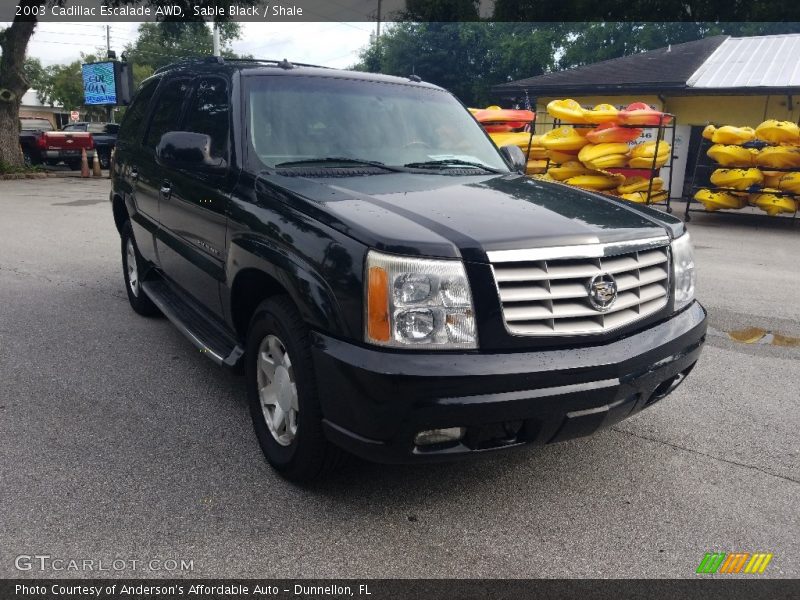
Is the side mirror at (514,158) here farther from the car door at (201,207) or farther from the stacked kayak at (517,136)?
the stacked kayak at (517,136)

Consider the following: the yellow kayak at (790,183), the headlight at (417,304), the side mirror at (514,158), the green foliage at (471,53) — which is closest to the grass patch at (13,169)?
the side mirror at (514,158)

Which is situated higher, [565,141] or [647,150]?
[565,141]

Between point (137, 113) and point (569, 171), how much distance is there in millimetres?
9907

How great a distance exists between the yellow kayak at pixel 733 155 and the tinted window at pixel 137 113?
11351mm

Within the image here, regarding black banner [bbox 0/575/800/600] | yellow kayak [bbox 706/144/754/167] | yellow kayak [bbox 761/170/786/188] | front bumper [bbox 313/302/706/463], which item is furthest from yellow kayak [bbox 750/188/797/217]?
black banner [bbox 0/575/800/600]

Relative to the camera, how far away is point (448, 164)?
12.8ft

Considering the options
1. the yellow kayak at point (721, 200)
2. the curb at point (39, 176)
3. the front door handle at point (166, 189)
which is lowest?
the curb at point (39, 176)

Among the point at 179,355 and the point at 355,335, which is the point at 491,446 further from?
the point at 179,355

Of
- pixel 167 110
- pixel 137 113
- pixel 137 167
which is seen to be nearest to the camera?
pixel 167 110

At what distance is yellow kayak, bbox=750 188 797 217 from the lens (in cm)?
1282

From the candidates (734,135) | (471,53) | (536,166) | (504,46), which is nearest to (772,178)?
(734,135)

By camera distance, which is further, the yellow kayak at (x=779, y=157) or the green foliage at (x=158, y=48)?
the green foliage at (x=158, y=48)

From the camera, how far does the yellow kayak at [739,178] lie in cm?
1309

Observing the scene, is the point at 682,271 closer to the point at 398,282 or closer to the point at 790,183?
the point at 398,282
